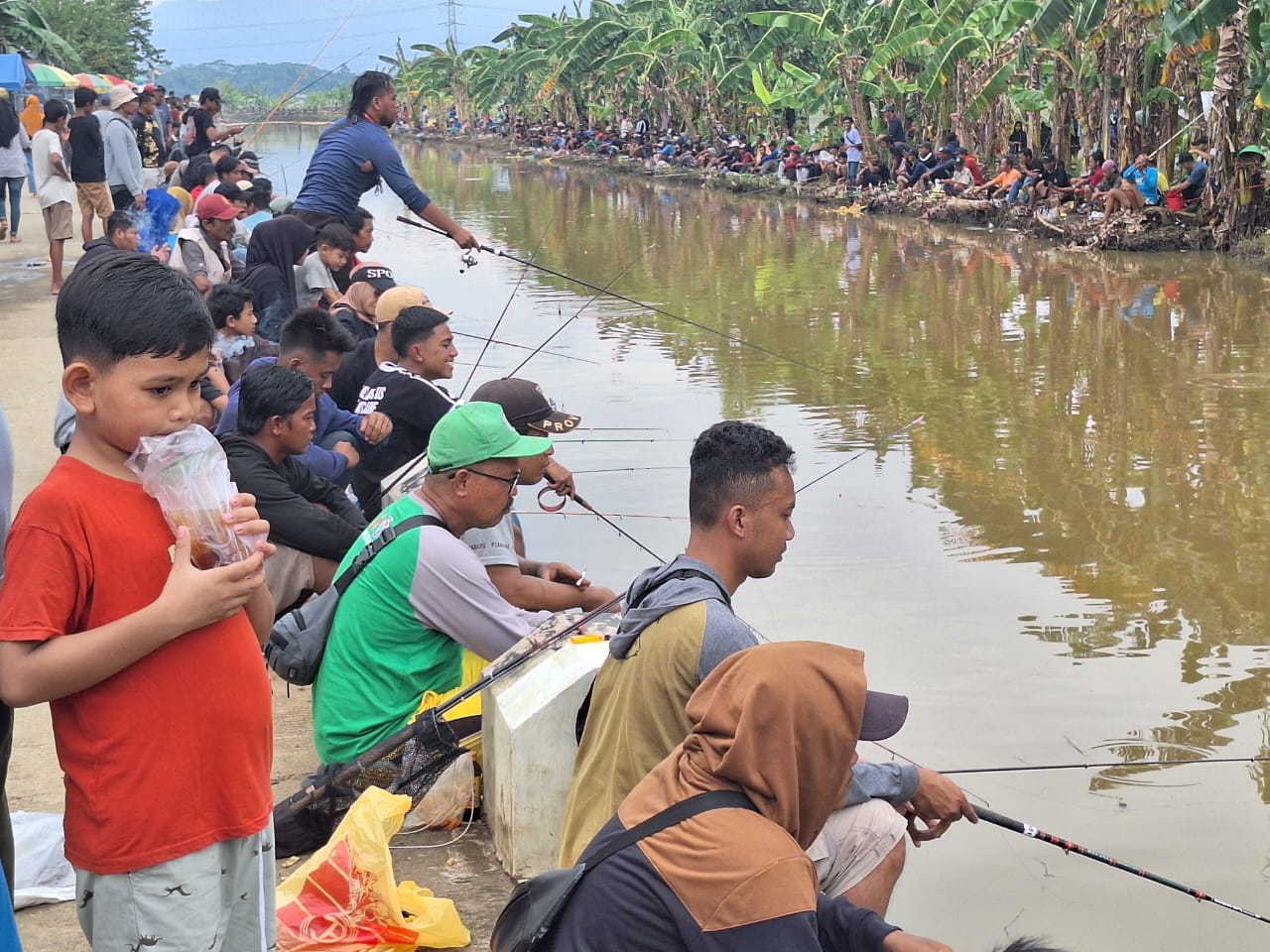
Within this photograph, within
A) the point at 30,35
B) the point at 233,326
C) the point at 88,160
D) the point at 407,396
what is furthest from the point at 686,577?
the point at 30,35

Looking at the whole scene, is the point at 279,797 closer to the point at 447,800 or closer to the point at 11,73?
the point at 447,800

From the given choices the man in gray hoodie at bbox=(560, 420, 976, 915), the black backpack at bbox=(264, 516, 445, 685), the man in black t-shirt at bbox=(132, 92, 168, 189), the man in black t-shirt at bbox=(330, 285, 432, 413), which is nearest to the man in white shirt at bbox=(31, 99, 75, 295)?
the man in black t-shirt at bbox=(132, 92, 168, 189)

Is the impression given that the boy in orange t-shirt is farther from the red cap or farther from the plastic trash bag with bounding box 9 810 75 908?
the red cap

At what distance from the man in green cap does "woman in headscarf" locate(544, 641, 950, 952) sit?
1702 mm

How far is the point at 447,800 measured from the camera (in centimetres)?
407

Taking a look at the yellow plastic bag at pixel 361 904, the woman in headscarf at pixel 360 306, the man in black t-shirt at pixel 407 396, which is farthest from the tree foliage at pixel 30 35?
the yellow plastic bag at pixel 361 904

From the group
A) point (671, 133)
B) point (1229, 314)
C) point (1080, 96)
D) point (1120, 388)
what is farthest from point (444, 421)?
point (671, 133)

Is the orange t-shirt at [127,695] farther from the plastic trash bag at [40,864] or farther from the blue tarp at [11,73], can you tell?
the blue tarp at [11,73]

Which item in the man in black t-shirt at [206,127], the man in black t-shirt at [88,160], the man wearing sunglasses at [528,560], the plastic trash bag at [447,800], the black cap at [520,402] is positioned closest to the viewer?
the plastic trash bag at [447,800]

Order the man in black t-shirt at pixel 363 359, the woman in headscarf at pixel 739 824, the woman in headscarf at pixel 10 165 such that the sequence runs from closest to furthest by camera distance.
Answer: the woman in headscarf at pixel 739 824
the man in black t-shirt at pixel 363 359
the woman in headscarf at pixel 10 165

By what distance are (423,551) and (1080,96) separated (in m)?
22.3

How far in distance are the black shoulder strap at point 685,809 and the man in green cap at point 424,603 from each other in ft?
5.76

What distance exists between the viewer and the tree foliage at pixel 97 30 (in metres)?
44.9

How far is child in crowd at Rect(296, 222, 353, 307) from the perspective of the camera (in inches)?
322
